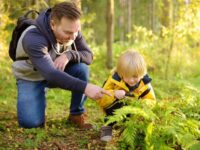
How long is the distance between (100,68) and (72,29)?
20.1ft

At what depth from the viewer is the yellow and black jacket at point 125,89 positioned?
13.8 feet

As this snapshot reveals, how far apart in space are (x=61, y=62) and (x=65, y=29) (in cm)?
48

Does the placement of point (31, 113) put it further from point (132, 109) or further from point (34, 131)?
point (132, 109)

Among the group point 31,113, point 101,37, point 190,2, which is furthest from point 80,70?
point 101,37

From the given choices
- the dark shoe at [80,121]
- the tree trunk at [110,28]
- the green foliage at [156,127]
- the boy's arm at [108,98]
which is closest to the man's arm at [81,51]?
the dark shoe at [80,121]

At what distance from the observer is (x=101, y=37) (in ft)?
111

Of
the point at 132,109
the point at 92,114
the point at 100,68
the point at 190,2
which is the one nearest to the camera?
the point at 132,109

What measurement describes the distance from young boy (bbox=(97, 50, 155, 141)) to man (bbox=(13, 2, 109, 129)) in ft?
0.81

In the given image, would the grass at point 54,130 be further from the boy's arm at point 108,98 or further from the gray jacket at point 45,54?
the gray jacket at point 45,54

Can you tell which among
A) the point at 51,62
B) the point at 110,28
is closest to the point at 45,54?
the point at 51,62

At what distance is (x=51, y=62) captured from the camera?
4.35 meters

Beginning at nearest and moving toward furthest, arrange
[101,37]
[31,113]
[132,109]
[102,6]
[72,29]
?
[132,109] → [72,29] → [31,113] → [102,6] → [101,37]

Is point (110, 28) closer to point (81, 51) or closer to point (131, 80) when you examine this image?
point (81, 51)

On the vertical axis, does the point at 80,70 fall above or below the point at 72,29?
below
